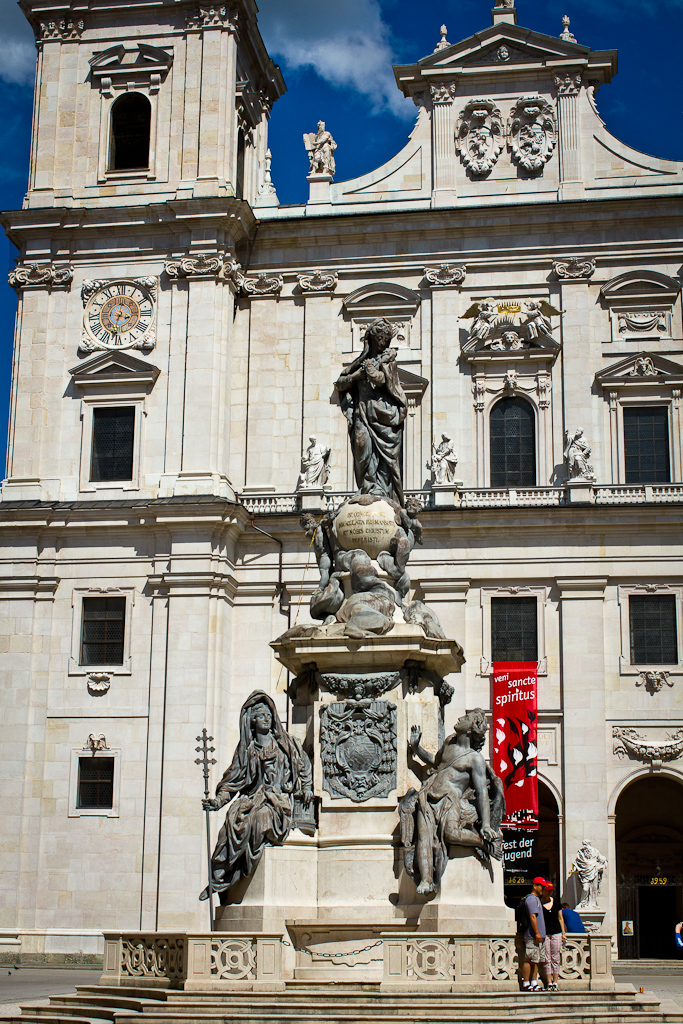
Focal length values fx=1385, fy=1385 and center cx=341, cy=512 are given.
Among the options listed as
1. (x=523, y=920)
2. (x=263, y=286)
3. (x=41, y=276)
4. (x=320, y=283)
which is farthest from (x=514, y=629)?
(x=523, y=920)

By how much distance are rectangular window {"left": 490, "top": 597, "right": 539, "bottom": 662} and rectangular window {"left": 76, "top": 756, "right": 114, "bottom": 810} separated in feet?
32.1

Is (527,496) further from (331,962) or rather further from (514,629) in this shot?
(331,962)

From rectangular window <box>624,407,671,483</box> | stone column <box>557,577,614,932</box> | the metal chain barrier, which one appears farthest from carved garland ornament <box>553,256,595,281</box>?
the metal chain barrier

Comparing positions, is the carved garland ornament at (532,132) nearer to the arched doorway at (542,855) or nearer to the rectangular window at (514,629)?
the rectangular window at (514,629)

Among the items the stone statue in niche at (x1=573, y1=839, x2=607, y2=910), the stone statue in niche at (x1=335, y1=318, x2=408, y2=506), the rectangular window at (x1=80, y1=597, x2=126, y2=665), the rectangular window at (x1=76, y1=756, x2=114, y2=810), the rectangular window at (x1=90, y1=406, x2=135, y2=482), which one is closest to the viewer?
the stone statue in niche at (x1=335, y1=318, x2=408, y2=506)

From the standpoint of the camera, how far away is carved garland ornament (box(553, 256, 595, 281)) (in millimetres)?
36156

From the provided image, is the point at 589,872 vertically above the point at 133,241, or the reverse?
the point at 133,241

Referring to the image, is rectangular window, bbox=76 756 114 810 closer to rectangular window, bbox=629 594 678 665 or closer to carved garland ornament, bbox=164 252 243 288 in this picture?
carved garland ornament, bbox=164 252 243 288

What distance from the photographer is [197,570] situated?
33.9 meters

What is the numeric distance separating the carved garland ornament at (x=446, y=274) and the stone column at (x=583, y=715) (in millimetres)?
8639

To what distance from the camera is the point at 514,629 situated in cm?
3406

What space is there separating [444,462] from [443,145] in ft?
29.9

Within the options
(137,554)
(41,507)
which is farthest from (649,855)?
(41,507)

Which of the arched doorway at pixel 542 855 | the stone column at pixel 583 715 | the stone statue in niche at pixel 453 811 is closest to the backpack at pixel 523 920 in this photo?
the stone statue in niche at pixel 453 811
